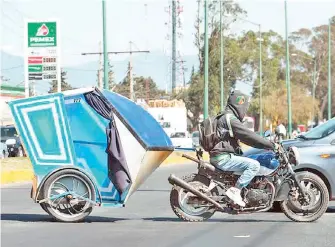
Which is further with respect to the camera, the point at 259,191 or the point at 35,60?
the point at 35,60

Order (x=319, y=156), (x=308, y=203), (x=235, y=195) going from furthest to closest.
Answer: (x=319, y=156)
(x=308, y=203)
(x=235, y=195)

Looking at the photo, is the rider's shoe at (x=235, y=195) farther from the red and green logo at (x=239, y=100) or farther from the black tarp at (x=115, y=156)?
the black tarp at (x=115, y=156)

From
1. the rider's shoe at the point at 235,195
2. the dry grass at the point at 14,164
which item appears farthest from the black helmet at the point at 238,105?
the dry grass at the point at 14,164

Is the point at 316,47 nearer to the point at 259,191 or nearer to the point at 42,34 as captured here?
the point at 42,34

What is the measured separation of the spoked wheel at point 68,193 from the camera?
35.8 ft

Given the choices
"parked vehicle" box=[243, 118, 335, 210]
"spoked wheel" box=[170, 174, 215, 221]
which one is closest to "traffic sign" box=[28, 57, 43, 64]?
"parked vehicle" box=[243, 118, 335, 210]

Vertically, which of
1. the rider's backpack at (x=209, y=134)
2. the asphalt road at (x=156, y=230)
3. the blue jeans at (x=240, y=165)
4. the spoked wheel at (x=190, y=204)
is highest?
the rider's backpack at (x=209, y=134)

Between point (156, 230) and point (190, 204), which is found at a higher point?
point (190, 204)

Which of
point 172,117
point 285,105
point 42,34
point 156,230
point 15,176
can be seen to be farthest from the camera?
point 285,105

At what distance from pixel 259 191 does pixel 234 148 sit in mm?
674

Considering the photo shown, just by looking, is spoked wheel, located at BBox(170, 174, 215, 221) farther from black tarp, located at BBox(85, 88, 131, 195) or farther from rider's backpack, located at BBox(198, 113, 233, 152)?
black tarp, located at BBox(85, 88, 131, 195)

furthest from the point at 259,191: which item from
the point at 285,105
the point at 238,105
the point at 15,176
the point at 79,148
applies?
the point at 285,105

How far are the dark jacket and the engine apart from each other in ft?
1.94

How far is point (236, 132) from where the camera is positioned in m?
10.6
